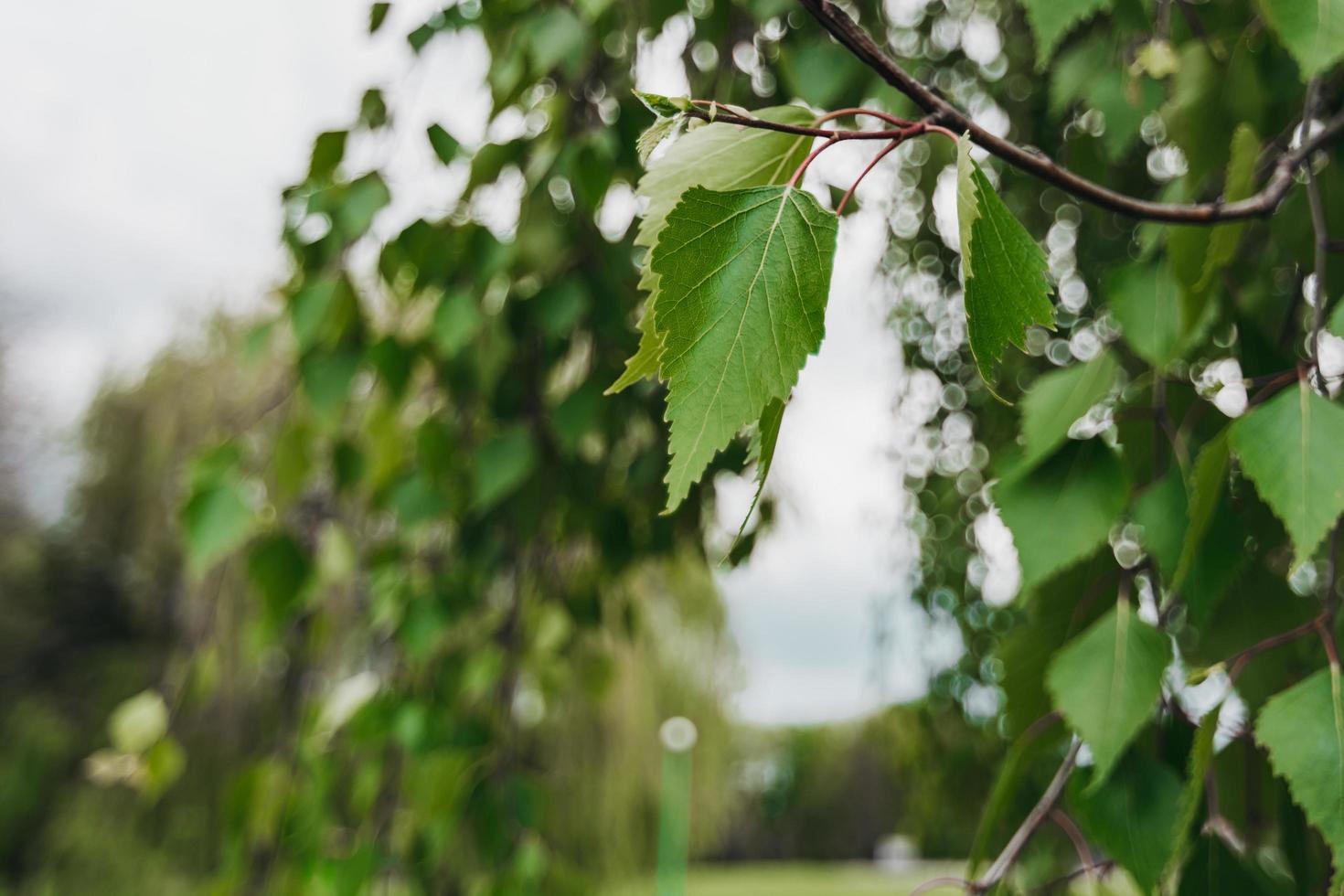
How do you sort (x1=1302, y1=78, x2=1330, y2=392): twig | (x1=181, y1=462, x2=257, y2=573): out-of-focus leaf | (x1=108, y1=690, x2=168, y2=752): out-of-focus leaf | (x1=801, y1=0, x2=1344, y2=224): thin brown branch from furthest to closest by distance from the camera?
(x1=108, y1=690, x2=168, y2=752): out-of-focus leaf < (x1=181, y1=462, x2=257, y2=573): out-of-focus leaf < (x1=1302, y1=78, x2=1330, y2=392): twig < (x1=801, y1=0, x2=1344, y2=224): thin brown branch

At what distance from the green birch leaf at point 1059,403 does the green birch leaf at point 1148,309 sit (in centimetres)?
1

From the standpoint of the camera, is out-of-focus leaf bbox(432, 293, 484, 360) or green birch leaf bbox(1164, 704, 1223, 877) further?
out-of-focus leaf bbox(432, 293, 484, 360)

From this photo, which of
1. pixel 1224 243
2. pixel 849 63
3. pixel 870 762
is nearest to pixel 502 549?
pixel 849 63

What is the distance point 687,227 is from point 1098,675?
24 cm

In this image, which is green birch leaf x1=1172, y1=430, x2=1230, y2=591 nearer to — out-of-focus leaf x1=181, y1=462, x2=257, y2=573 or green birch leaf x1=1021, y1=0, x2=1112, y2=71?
green birch leaf x1=1021, y1=0, x2=1112, y2=71

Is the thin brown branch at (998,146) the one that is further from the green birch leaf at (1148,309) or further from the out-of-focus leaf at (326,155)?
the out-of-focus leaf at (326,155)

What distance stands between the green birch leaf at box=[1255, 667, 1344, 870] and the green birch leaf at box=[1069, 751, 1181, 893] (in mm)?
70

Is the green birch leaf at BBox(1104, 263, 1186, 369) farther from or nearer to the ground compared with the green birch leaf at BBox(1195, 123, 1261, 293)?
nearer to the ground

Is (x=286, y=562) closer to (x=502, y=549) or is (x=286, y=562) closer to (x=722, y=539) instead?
(x=502, y=549)

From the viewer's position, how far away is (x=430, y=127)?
0.59 meters

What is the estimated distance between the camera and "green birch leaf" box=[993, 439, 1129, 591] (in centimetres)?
37

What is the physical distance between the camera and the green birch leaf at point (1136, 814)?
14.9 inches

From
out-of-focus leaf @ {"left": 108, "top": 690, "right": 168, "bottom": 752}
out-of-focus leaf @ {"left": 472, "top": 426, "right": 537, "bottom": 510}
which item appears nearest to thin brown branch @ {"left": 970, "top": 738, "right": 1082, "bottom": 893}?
out-of-focus leaf @ {"left": 472, "top": 426, "right": 537, "bottom": 510}

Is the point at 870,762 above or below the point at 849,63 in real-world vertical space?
below
